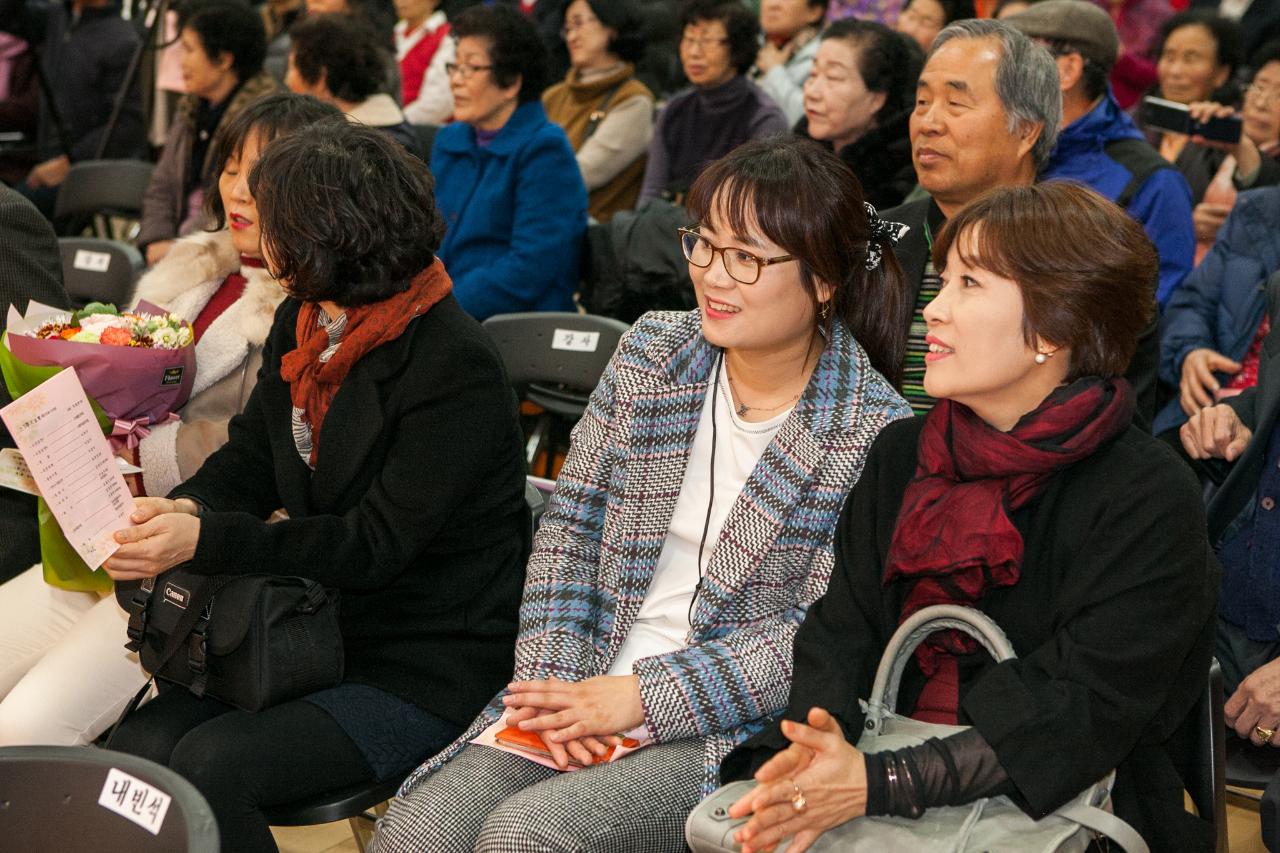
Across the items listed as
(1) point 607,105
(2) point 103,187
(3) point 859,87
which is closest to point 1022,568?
(3) point 859,87

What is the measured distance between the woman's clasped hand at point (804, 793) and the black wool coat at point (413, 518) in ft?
2.26

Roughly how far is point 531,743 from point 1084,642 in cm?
81

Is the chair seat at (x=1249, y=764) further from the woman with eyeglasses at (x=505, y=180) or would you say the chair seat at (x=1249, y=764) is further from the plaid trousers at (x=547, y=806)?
the woman with eyeglasses at (x=505, y=180)

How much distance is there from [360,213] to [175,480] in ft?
2.53

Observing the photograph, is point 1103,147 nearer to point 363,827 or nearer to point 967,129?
point 967,129

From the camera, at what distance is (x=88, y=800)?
143 cm

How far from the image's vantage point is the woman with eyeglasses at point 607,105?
17.1ft

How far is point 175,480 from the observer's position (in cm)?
258

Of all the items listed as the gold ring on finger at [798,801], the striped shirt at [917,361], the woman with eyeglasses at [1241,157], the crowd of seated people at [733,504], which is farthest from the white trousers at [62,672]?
the woman with eyeglasses at [1241,157]

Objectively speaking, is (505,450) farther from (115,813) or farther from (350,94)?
(350,94)

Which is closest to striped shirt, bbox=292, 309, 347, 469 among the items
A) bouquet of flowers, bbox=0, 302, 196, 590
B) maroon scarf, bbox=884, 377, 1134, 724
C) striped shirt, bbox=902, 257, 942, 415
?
bouquet of flowers, bbox=0, 302, 196, 590

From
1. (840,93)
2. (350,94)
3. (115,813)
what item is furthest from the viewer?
(350,94)

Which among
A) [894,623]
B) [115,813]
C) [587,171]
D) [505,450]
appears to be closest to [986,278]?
[894,623]

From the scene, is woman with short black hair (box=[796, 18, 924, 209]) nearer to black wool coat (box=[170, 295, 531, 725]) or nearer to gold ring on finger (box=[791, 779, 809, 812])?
black wool coat (box=[170, 295, 531, 725])
